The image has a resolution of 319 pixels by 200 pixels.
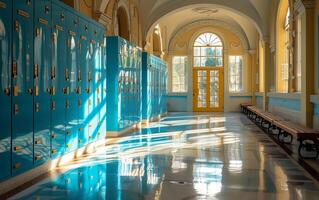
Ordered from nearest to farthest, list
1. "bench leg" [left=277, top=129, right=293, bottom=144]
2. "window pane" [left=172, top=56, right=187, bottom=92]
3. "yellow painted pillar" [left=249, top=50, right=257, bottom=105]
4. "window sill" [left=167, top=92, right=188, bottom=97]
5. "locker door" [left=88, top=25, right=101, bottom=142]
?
"locker door" [left=88, top=25, right=101, bottom=142] < "bench leg" [left=277, top=129, right=293, bottom=144] < "yellow painted pillar" [left=249, top=50, right=257, bottom=105] < "window sill" [left=167, top=92, right=188, bottom=97] < "window pane" [left=172, top=56, right=187, bottom=92]

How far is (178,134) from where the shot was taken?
12266 millimetres

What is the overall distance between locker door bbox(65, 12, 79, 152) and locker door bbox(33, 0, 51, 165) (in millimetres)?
838

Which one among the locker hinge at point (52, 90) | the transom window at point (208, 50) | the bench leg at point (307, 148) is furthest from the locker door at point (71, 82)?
the transom window at point (208, 50)

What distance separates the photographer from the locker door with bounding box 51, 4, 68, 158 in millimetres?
6562

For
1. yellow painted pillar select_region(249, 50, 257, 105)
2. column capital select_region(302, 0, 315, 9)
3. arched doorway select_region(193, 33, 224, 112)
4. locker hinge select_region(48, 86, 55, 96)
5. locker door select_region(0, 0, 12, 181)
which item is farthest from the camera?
arched doorway select_region(193, 33, 224, 112)

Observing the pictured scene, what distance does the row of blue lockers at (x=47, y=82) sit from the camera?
514 centimetres

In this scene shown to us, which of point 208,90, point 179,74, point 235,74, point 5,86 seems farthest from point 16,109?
point 235,74

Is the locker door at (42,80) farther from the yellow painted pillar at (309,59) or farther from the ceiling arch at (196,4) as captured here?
the ceiling arch at (196,4)

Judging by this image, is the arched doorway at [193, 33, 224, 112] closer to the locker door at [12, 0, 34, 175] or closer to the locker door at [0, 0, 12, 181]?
the locker door at [12, 0, 34, 175]

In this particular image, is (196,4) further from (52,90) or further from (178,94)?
(52,90)

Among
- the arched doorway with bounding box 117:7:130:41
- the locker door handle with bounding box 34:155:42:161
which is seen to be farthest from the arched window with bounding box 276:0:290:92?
the locker door handle with bounding box 34:155:42:161

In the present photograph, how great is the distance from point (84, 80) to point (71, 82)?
778mm

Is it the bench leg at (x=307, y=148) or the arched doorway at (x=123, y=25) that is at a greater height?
the arched doorway at (x=123, y=25)

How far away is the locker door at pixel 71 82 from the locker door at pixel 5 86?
2.06 metres
